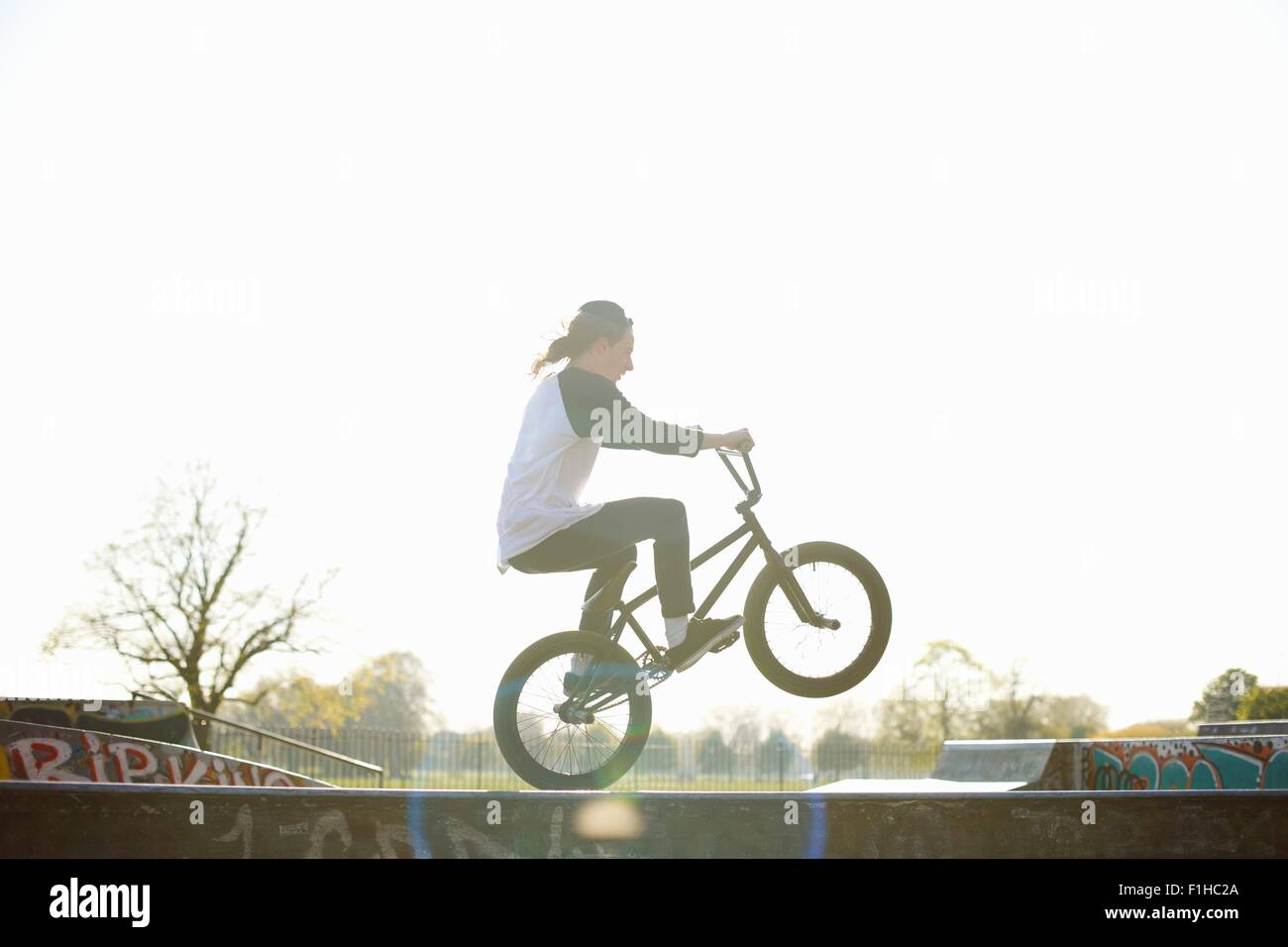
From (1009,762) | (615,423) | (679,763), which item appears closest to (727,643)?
(615,423)

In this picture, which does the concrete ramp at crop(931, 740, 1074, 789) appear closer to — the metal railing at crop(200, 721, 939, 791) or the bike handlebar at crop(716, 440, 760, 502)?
the bike handlebar at crop(716, 440, 760, 502)

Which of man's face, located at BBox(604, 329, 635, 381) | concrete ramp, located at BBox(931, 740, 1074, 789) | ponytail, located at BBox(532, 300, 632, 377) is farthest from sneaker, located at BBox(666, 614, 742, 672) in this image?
concrete ramp, located at BBox(931, 740, 1074, 789)

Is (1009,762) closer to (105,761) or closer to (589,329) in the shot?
(589,329)

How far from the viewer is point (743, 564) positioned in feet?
21.3

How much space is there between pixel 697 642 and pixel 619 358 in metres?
1.61

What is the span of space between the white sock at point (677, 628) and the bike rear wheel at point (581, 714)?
0.25 meters

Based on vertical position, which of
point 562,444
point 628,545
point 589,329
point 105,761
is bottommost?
point 105,761

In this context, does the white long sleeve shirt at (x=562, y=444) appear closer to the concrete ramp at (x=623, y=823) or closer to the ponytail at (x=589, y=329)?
the ponytail at (x=589, y=329)

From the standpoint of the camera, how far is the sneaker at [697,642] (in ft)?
20.2

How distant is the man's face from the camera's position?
20.9 feet

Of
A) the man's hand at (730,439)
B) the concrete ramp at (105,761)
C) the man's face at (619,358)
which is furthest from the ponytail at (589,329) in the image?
the concrete ramp at (105,761)
